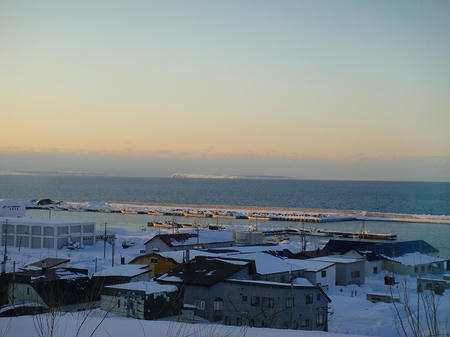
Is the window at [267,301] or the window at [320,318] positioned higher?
the window at [267,301]

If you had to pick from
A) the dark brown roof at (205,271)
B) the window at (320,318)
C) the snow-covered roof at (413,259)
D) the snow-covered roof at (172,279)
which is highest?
the dark brown roof at (205,271)

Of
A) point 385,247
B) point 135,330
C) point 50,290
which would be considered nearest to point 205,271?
point 50,290

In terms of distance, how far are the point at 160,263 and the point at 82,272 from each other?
2.54 meters

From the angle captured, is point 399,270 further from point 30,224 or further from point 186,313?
point 30,224

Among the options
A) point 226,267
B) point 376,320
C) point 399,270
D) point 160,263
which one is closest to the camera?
point 376,320

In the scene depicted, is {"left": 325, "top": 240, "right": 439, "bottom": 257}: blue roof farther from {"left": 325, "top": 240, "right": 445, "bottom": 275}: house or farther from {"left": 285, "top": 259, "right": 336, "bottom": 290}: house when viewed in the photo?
{"left": 285, "top": 259, "right": 336, "bottom": 290}: house

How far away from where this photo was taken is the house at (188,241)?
853 inches

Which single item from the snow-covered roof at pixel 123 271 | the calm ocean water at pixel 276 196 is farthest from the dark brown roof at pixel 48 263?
the calm ocean water at pixel 276 196

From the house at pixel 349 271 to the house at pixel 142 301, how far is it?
821 centimetres

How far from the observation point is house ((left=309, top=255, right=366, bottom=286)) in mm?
17000

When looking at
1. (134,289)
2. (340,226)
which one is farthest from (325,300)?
(340,226)

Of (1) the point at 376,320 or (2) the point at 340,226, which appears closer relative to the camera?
(1) the point at 376,320

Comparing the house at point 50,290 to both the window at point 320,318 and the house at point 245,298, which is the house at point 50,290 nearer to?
the house at point 245,298

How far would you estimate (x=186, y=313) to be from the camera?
1016 centimetres
